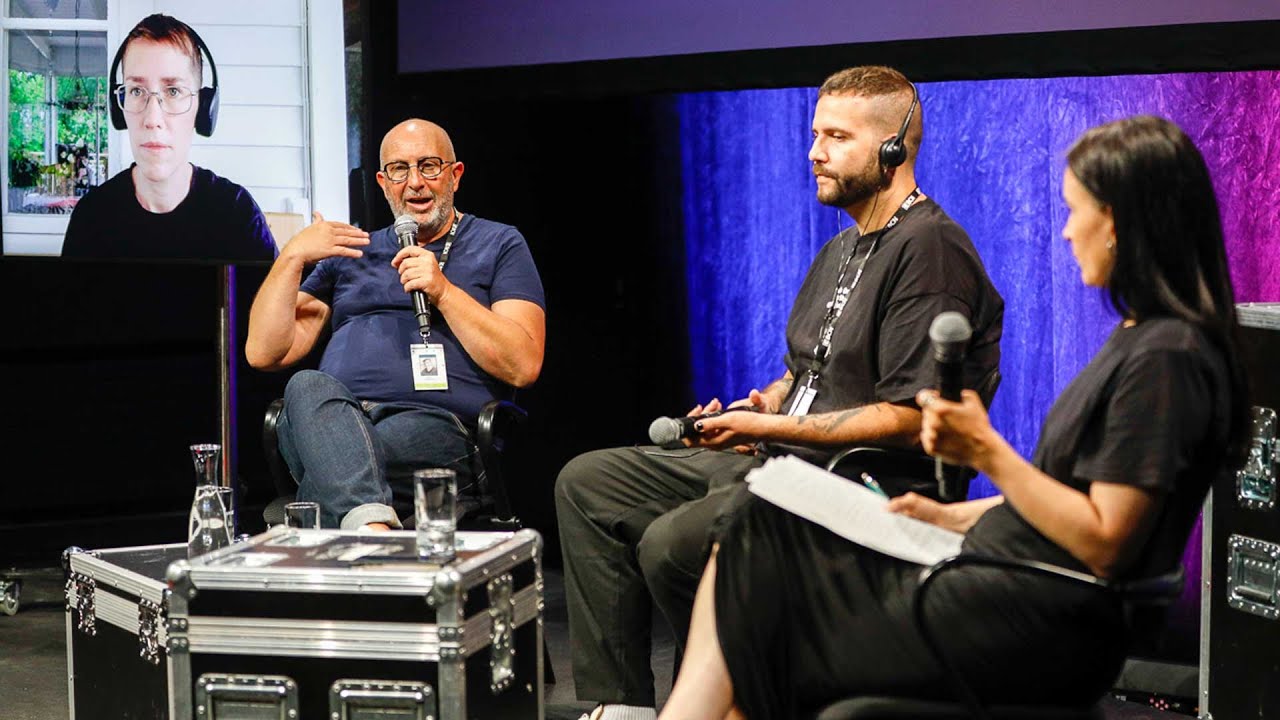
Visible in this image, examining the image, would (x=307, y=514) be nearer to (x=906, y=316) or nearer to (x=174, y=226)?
(x=906, y=316)

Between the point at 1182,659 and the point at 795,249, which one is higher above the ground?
the point at 795,249

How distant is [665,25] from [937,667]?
2644 mm

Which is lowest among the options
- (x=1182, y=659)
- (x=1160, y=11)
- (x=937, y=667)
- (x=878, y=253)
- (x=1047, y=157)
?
(x=1182, y=659)

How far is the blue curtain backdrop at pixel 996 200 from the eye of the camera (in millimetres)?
3559

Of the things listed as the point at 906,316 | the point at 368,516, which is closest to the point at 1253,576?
the point at 906,316

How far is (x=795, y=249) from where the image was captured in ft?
14.8

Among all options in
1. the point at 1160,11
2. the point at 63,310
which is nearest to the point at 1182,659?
the point at 1160,11

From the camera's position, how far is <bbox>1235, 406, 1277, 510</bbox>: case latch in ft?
9.18

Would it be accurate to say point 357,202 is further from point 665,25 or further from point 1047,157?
point 1047,157

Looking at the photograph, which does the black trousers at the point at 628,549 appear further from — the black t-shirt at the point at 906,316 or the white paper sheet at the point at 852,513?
the white paper sheet at the point at 852,513

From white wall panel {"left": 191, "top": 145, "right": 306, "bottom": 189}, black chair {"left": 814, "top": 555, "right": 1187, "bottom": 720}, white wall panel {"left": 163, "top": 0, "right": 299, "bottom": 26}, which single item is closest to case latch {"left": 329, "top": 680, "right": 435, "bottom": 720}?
black chair {"left": 814, "top": 555, "right": 1187, "bottom": 720}

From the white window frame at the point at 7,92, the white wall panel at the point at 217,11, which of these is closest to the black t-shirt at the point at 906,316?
the white wall panel at the point at 217,11

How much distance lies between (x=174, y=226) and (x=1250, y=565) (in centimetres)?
304

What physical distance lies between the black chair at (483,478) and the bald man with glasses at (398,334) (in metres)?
0.04
